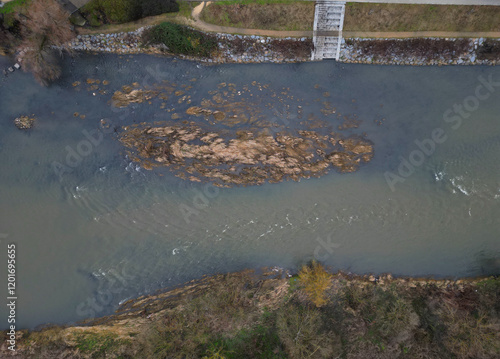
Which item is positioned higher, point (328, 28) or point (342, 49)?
point (328, 28)

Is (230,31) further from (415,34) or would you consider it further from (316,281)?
(316,281)

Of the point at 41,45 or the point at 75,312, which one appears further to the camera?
the point at 75,312

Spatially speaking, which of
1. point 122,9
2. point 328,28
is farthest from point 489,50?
point 122,9

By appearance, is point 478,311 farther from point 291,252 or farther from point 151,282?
point 151,282

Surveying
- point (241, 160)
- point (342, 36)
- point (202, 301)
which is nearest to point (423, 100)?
point (342, 36)

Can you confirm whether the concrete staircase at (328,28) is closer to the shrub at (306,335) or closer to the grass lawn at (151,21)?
the grass lawn at (151,21)

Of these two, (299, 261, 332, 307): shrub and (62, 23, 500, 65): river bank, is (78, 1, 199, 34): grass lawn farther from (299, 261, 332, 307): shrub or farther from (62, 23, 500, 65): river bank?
(299, 261, 332, 307): shrub
